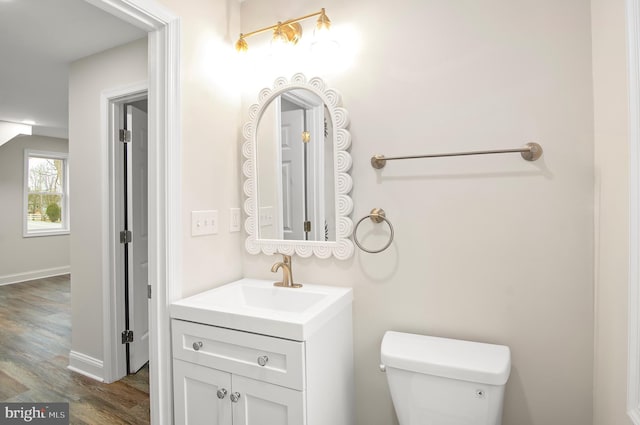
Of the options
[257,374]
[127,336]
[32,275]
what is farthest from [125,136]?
[32,275]

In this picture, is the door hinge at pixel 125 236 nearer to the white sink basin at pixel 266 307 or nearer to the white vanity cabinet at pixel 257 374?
the white sink basin at pixel 266 307

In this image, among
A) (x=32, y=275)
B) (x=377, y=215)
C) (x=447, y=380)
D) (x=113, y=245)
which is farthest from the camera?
(x=32, y=275)

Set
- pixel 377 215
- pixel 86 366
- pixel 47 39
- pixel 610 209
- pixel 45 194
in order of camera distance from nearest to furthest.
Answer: pixel 610 209 → pixel 377 215 → pixel 47 39 → pixel 86 366 → pixel 45 194

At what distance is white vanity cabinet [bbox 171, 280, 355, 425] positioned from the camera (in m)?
1.17

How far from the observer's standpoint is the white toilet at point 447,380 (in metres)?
1.15

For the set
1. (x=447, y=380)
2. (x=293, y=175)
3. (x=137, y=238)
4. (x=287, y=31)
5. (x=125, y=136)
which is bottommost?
(x=447, y=380)

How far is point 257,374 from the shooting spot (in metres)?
1.23

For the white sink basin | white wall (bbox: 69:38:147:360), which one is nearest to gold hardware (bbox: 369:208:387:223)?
the white sink basin

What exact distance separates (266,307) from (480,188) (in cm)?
112

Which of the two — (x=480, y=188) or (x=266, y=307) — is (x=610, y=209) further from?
(x=266, y=307)

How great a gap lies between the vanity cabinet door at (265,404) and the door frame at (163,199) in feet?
1.33

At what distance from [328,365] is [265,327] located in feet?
1.09

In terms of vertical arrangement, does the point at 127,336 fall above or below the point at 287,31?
below

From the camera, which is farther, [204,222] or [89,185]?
[89,185]
